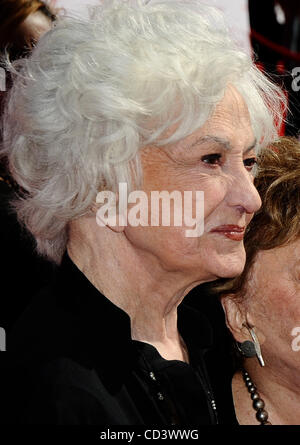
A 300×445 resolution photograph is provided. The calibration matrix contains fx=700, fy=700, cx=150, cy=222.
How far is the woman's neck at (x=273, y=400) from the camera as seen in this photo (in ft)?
4.90

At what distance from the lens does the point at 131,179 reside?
1238mm

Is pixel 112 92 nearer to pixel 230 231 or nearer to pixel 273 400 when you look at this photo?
pixel 230 231

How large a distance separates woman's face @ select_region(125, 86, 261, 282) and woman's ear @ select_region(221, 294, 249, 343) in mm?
258

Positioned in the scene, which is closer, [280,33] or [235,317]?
[235,317]

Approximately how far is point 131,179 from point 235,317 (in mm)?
465

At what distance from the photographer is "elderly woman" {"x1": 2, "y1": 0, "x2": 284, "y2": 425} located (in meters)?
1.21

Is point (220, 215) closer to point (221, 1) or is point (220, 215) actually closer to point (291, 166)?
point (291, 166)

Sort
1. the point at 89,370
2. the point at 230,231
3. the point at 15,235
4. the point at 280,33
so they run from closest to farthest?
the point at 89,370 → the point at 230,231 → the point at 15,235 → the point at 280,33

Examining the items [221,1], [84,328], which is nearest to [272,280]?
[84,328]

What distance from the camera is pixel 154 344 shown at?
1335 mm

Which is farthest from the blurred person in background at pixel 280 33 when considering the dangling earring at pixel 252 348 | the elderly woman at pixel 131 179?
the dangling earring at pixel 252 348

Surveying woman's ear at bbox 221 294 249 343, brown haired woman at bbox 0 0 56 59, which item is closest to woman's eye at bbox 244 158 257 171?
woman's ear at bbox 221 294 249 343

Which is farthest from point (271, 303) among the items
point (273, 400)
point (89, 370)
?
point (89, 370)

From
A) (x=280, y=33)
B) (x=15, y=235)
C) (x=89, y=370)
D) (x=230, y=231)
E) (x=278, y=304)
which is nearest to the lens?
(x=89, y=370)
